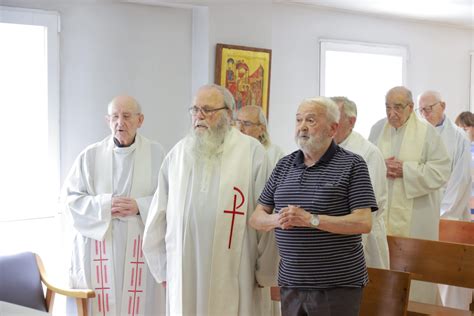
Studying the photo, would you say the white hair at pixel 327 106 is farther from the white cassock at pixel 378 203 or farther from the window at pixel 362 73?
the window at pixel 362 73

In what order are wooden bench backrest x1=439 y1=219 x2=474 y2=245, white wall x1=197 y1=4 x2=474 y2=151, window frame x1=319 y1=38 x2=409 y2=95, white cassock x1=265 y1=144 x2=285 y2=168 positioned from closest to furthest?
white cassock x1=265 y1=144 x2=285 y2=168
wooden bench backrest x1=439 y1=219 x2=474 y2=245
white wall x1=197 y1=4 x2=474 y2=151
window frame x1=319 y1=38 x2=409 y2=95

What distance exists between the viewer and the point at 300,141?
348 cm

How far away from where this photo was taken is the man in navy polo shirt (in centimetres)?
333

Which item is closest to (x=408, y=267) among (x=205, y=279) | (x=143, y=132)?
(x=205, y=279)

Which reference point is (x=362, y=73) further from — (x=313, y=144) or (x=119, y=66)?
(x=313, y=144)

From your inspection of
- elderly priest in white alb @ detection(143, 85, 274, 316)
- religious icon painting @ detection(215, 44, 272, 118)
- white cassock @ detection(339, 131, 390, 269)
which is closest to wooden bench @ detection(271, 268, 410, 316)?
white cassock @ detection(339, 131, 390, 269)

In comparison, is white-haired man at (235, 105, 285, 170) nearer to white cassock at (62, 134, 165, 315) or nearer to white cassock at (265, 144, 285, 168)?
white cassock at (265, 144, 285, 168)

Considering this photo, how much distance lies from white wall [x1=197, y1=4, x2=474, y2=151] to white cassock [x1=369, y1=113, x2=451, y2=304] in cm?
235

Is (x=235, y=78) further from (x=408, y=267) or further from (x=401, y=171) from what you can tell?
(x=408, y=267)

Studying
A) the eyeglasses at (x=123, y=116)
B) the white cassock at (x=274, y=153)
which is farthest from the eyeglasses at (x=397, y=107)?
the eyeglasses at (x=123, y=116)

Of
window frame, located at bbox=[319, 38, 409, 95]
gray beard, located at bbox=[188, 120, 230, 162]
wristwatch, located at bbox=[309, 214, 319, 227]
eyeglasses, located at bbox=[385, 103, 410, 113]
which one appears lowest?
wristwatch, located at bbox=[309, 214, 319, 227]

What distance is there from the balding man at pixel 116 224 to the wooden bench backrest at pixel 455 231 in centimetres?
242

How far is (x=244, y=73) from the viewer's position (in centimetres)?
738

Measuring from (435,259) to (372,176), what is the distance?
86 centimetres
